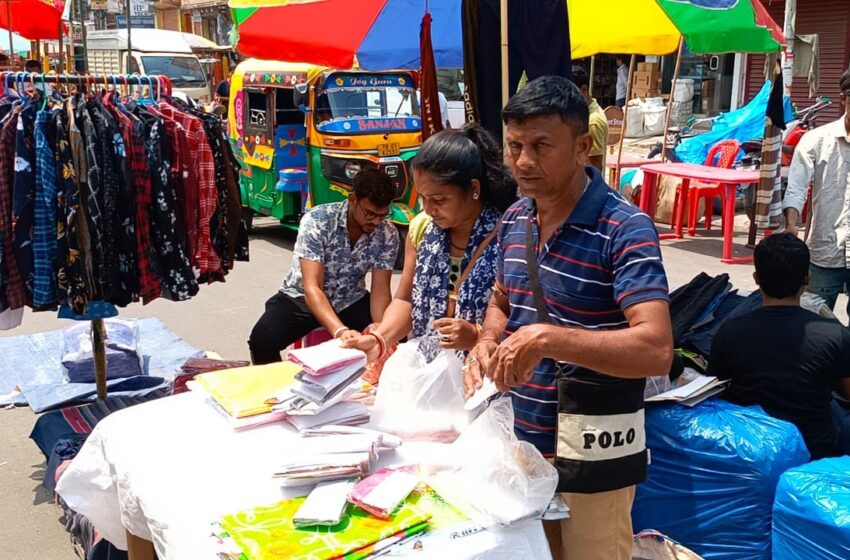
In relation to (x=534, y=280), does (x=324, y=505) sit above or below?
below

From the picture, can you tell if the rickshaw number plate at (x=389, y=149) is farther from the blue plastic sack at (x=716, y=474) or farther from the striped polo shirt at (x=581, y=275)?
the striped polo shirt at (x=581, y=275)

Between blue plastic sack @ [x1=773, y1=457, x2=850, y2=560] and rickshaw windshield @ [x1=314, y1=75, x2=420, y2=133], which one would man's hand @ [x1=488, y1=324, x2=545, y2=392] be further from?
rickshaw windshield @ [x1=314, y1=75, x2=420, y2=133]

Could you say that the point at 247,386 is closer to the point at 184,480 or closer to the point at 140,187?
the point at 184,480

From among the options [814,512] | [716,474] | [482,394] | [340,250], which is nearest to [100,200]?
[340,250]

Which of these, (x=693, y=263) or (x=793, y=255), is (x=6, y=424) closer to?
(x=793, y=255)

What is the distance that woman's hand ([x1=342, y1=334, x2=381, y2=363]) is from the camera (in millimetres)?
2855

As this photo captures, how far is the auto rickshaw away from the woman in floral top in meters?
5.09

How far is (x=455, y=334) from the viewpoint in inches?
95.4

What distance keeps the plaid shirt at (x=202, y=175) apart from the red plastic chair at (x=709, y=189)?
708 centimetres

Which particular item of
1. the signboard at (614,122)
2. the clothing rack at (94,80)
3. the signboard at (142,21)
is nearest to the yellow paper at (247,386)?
the clothing rack at (94,80)

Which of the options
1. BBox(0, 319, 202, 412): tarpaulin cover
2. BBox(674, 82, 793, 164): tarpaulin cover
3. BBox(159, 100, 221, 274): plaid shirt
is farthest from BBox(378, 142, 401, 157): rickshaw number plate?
BBox(674, 82, 793, 164): tarpaulin cover

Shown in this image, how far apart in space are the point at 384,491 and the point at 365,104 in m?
7.52

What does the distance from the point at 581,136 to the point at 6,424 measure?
14.0 feet

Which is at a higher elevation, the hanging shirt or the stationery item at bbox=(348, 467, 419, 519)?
the hanging shirt
